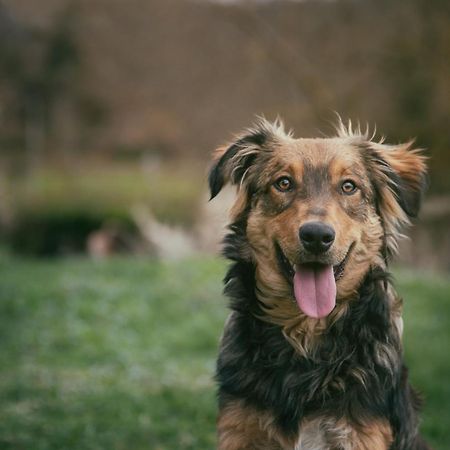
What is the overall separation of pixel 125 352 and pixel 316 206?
249 inches

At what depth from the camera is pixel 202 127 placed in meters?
21.8

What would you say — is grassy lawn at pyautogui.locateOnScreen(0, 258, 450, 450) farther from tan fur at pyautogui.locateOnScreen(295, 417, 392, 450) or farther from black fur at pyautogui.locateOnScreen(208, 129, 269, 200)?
black fur at pyautogui.locateOnScreen(208, 129, 269, 200)

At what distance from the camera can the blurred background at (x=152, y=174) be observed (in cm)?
789

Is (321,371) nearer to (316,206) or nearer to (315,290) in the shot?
(315,290)

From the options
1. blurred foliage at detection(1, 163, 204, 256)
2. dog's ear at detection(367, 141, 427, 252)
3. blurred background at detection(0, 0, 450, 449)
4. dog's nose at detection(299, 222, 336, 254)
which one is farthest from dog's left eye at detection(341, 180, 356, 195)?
blurred foliage at detection(1, 163, 204, 256)

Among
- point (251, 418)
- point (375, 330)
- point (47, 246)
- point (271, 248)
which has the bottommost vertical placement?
point (251, 418)

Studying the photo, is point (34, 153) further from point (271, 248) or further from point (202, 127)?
point (271, 248)

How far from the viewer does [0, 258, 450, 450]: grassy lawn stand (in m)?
6.63

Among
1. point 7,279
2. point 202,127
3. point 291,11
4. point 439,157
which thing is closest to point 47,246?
Answer: point 202,127

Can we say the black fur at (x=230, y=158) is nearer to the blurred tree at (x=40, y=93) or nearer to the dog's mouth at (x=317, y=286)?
the dog's mouth at (x=317, y=286)

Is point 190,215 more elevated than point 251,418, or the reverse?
point 190,215

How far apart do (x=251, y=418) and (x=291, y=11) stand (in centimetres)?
1384

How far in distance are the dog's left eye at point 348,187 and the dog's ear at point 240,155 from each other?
64 centimetres

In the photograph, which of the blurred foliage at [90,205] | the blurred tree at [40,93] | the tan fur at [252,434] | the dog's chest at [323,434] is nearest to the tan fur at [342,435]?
the dog's chest at [323,434]
